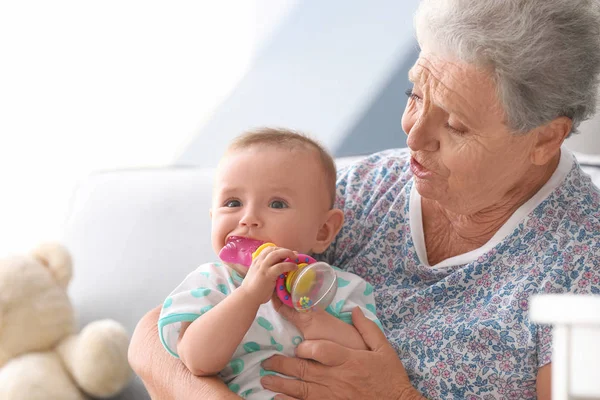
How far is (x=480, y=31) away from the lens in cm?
146

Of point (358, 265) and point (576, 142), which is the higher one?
point (576, 142)

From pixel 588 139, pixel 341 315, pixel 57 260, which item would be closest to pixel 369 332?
pixel 341 315

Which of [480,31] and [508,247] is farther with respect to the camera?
[508,247]

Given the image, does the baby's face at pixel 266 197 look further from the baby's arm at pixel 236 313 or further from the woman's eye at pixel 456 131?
the woman's eye at pixel 456 131

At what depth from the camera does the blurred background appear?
3021 millimetres

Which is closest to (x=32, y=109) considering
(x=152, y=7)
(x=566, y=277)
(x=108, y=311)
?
(x=152, y=7)

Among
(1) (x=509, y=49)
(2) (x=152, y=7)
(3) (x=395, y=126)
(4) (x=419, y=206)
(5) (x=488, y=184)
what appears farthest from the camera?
(2) (x=152, y=7)

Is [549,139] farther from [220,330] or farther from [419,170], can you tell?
[220,330]

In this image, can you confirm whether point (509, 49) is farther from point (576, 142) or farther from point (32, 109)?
point (32, 109)

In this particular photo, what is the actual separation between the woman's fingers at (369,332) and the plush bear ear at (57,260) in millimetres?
874

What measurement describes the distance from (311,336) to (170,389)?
1.05 ft

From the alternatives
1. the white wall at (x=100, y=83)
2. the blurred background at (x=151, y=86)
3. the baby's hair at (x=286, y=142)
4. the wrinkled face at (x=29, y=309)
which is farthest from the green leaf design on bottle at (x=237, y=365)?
the white wall at (x=100, y=83)

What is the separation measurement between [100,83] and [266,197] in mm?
1932

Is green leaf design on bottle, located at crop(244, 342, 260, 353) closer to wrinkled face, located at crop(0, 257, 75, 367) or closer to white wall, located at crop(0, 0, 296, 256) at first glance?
wrinkled face, located at crop(0, 257, 75, 367)
